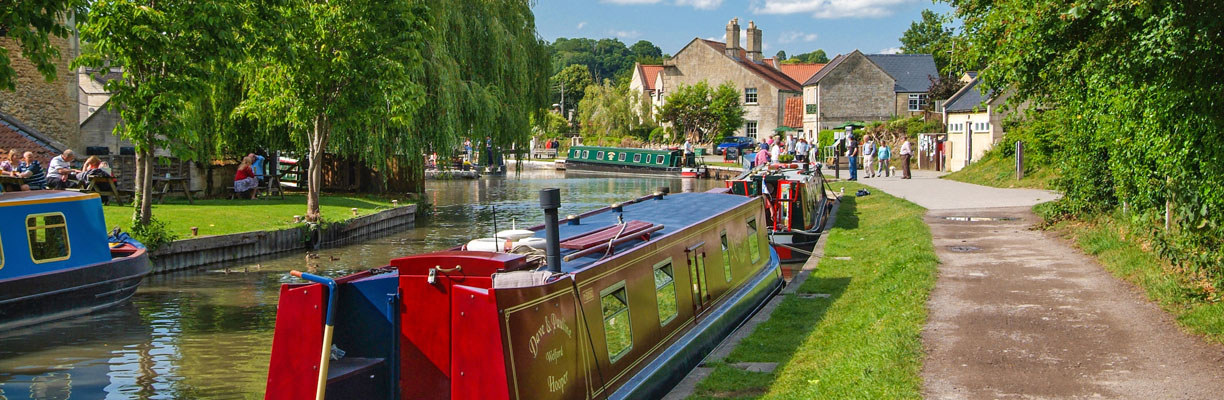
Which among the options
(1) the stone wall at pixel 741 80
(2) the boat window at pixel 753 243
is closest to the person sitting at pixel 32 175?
(2) the boat window at pixel 753 243

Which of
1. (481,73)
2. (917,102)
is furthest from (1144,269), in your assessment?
(917,102)

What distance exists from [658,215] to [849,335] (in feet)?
8.50

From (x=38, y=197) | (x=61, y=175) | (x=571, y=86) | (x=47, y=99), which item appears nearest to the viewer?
(x=38, y=197)

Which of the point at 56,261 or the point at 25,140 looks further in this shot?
the point at 25,140

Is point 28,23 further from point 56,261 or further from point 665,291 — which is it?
point 665,291

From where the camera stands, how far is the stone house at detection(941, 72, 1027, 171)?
102 feet

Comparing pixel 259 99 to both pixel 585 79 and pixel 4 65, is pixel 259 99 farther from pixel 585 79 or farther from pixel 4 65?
pixel 585 79

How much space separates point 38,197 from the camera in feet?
41.6

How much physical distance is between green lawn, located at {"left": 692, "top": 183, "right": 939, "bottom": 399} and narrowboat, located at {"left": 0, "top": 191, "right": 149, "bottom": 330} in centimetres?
847

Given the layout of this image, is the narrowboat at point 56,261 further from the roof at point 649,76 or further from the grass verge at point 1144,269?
the roof at point 649,76

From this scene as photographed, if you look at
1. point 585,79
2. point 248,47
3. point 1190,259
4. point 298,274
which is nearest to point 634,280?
point 298,274

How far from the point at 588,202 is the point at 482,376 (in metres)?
23.7

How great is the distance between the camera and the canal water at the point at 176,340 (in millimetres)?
9492

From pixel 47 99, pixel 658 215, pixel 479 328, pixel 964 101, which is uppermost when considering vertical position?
pixel 47 99
